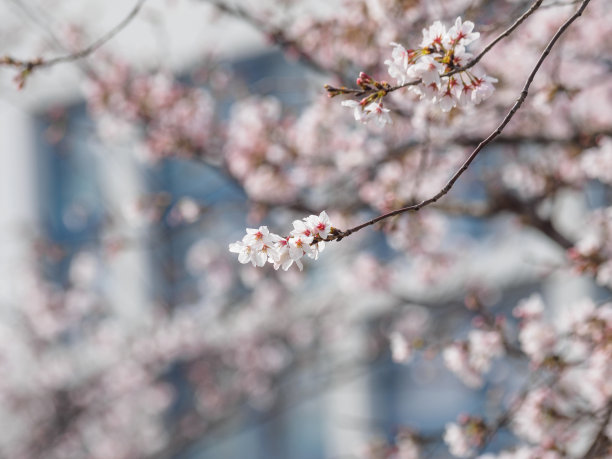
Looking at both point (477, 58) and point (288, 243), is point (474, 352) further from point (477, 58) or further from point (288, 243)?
point (477, 58)

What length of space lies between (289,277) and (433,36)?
442 centimetres

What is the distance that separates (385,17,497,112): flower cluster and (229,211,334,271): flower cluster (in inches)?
19.4

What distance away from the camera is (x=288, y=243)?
2504mm

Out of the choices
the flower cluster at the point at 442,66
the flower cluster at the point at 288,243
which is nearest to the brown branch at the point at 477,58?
the flower cluster at the point at 442,66

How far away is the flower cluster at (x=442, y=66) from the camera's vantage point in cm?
238

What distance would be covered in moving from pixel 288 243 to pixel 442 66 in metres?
0.70

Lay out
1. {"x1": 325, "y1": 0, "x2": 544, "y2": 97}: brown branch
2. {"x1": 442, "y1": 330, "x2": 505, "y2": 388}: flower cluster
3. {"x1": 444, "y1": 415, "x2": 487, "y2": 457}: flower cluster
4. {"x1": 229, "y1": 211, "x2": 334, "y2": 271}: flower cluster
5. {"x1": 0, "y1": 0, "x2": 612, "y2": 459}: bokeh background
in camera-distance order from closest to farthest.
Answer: {"x1": 325, "y1": 0, "x2": 544, "y2": 97}: brown branch, {"x1": 229, "y1": 211, "x2": 334, "y2": 271}: flower cluster, {"x1": 444, "y1": 415, "x2": 487, "y2": 457}: flower cluster, {"x1": 442, "y1": 330, "x2": 505, "y2": 388}: flower cluster, {"x1": 0, "y1": 0, "x2": 612, "y2": 459}: bokeh background

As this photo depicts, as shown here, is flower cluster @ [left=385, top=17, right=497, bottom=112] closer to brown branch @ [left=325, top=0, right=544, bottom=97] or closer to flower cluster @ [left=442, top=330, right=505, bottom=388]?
brown branch @ [left=325, top=0, right=544, bottom=97]

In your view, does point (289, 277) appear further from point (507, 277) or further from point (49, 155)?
point (49, 155)

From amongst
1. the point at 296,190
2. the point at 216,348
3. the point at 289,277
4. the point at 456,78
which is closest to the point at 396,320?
the point at 216,348

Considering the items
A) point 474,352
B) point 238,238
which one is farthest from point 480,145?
point 238,238

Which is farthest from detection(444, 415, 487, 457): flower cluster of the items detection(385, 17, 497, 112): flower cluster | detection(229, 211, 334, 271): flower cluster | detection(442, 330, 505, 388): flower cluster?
detection(385, 17, 497, 112): flower cluster

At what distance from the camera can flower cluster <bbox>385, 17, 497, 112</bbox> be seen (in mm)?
2383

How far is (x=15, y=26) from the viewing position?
24.6 feet
